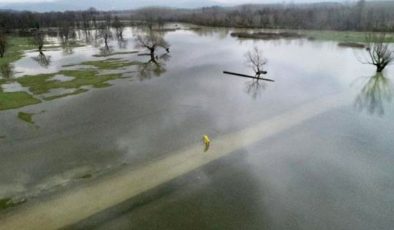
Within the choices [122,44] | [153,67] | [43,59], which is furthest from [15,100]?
[122,44]

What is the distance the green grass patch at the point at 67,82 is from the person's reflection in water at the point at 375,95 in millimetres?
27711

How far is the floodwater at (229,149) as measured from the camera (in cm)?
1555

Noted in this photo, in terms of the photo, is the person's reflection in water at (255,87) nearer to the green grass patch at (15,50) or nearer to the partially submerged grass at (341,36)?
the partially submerged grass at (341,36)

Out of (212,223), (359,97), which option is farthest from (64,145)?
(359,97)

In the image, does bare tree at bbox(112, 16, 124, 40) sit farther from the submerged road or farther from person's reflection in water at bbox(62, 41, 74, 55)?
the submerged road

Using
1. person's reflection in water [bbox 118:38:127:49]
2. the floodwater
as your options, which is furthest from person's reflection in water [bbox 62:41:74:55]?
the floodwater

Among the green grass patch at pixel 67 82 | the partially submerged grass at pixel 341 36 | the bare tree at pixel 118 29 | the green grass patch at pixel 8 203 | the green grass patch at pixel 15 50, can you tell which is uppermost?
the bare tree at pixel 118 29

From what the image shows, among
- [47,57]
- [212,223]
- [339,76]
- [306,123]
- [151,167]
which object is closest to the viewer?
[212,223]

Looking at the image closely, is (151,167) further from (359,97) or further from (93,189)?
(359,97)

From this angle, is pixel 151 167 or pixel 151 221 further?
pixel 151 167

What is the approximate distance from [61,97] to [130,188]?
19.8m

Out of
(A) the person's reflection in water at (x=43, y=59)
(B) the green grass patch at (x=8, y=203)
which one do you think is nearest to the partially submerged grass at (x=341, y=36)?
(A) the person's reflection in water at (x=43, y=59)

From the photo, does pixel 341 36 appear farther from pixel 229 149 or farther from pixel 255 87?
pixel 229 149

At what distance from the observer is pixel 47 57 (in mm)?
59938
